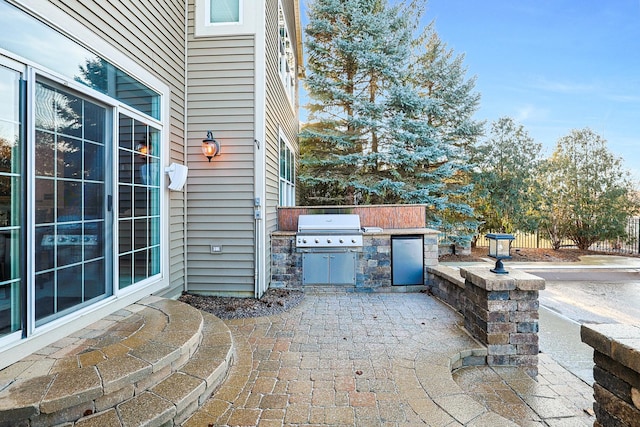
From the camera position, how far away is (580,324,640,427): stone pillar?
146 centimetres

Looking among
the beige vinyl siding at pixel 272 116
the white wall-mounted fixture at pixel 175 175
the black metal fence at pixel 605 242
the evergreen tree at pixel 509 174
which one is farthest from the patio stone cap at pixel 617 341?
the black metal fence at pixel 605 242

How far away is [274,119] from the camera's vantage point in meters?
5.30

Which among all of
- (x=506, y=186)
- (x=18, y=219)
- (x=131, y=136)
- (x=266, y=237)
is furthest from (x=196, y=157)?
(x=506, y=186)

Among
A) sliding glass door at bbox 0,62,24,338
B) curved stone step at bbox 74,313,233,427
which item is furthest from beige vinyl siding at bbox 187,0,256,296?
sliding glass door at bbox 0,62,24,338

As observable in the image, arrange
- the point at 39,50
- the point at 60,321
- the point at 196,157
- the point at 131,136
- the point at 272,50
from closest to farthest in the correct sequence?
the point at 39,50, the point at 60,321, the point at 131,136, the point at 196,157, the point at 272,50

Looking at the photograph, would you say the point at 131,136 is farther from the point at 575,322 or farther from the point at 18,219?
the point at 575,322

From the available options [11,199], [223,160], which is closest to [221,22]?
[223,160]

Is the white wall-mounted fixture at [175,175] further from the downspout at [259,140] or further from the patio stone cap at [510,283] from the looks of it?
the patio stone cap at [510,283]

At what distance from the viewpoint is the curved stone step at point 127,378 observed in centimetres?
159

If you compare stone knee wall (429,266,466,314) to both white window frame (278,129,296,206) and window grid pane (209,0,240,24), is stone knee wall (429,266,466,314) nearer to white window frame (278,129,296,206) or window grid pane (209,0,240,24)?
white window frame (278,129,296,206)

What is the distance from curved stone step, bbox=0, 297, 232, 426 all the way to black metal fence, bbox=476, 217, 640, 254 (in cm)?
1074

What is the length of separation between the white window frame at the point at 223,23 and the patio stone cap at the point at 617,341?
4804 mm

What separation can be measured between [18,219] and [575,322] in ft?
18.7

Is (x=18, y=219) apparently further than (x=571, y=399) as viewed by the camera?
No
